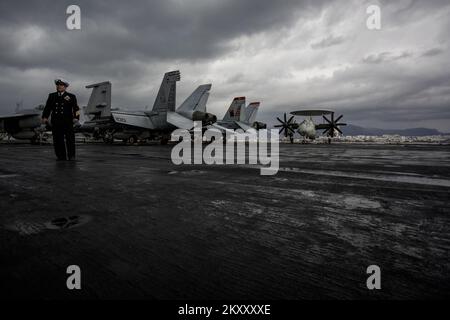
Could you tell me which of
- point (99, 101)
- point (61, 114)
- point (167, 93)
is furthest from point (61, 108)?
point (99, 101)

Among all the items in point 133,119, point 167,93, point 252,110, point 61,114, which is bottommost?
point 61,114

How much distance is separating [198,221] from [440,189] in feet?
10.00

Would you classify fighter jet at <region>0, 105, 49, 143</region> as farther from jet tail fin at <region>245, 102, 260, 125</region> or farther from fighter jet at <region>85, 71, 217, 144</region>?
jet tail fin at <region>245, 102, 260, 125</region>

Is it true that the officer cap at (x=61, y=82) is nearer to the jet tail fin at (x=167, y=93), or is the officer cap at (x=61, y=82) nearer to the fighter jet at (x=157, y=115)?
the fighter jet at (x=157, y=115)

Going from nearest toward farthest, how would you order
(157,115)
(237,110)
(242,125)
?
(157,115)
(242,125)
(237,110)

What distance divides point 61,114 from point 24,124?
1524 cm

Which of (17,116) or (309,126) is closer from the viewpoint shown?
(17,116)

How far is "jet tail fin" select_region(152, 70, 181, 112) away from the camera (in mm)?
15750

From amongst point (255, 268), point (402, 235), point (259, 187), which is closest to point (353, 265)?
point (255, 268)

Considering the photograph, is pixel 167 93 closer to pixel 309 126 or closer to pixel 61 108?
pixel 61 108

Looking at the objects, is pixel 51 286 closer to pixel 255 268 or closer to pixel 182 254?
pixel 182 254

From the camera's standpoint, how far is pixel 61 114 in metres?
6.11

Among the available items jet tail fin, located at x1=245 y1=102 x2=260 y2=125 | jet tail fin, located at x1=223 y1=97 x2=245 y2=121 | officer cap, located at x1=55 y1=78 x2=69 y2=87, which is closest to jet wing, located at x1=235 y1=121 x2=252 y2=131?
jet tail fin, located at x1=223 y1=97 x2=245 y2=121

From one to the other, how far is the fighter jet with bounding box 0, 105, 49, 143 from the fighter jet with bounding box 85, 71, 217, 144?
11.7 ft
